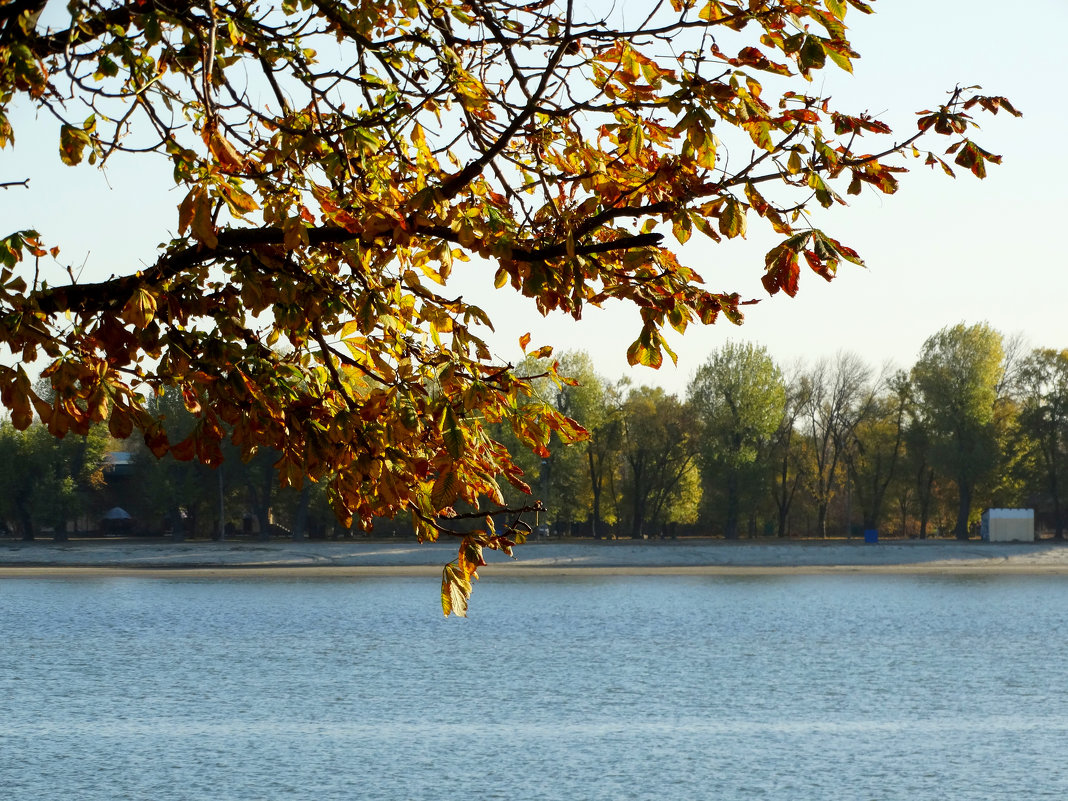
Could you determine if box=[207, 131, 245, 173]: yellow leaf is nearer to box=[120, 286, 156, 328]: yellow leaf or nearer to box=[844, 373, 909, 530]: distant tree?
box=[120, 286, 156, 328]: yellow leaf

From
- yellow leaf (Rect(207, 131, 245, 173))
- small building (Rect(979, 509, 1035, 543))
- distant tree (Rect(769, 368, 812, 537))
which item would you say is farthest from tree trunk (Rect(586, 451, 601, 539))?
yellow leaf (Rect(207, 131, 245, 173))

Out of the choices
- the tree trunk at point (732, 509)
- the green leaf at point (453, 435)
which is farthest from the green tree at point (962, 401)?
the green leaf at point (453, 435)

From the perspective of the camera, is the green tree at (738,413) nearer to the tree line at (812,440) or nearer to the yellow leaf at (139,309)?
the tree line at (812,440)

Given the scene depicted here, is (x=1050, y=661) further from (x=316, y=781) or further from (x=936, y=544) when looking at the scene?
(x=936, y=544)

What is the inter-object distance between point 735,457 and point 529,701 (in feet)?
145

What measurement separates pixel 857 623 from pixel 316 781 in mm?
26290

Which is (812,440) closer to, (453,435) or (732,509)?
(732,509)

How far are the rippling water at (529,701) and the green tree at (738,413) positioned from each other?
21.9 m

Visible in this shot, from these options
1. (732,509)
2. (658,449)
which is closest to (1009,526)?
(732,509)

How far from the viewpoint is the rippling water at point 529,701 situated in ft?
59.0

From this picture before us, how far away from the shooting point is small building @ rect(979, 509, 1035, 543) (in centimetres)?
6919

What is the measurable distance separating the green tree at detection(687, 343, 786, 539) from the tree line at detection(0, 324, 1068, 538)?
8 centimetres

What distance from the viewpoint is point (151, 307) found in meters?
4.37

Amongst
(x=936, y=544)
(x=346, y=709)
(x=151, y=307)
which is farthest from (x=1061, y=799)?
(x=936, y=544)
